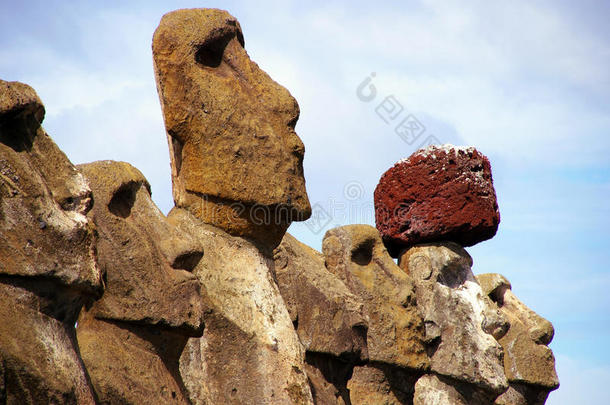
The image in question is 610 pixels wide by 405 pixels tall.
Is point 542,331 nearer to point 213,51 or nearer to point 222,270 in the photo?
point 222,270

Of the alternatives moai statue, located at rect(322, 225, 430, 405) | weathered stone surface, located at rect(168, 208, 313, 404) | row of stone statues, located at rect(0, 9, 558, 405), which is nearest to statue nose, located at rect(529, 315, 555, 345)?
row of stone statues, located at rect(0, 9, 558, 405)

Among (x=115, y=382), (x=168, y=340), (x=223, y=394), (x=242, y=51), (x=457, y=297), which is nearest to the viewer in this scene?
(x=115, y=382)

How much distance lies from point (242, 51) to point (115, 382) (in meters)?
2.49

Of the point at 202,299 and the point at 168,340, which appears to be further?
the point at 202,299

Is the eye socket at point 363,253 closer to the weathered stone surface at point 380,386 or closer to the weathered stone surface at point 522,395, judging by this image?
the weathered stone surface at point 380,386

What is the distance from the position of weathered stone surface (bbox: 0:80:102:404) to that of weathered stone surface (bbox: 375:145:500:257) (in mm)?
4980

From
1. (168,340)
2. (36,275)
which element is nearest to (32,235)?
(36,275)

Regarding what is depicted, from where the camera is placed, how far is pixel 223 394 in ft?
16.7

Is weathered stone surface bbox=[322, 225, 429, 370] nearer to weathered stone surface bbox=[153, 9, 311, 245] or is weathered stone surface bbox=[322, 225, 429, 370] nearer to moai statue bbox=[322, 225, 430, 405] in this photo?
moai statue bbox=[322, 225, 430, 405]

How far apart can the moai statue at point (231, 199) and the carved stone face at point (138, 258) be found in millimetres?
490

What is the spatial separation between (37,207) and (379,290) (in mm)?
4560

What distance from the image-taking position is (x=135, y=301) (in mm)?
4480

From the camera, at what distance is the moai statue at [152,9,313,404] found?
516 cm

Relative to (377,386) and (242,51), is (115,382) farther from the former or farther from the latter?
(377,386)
